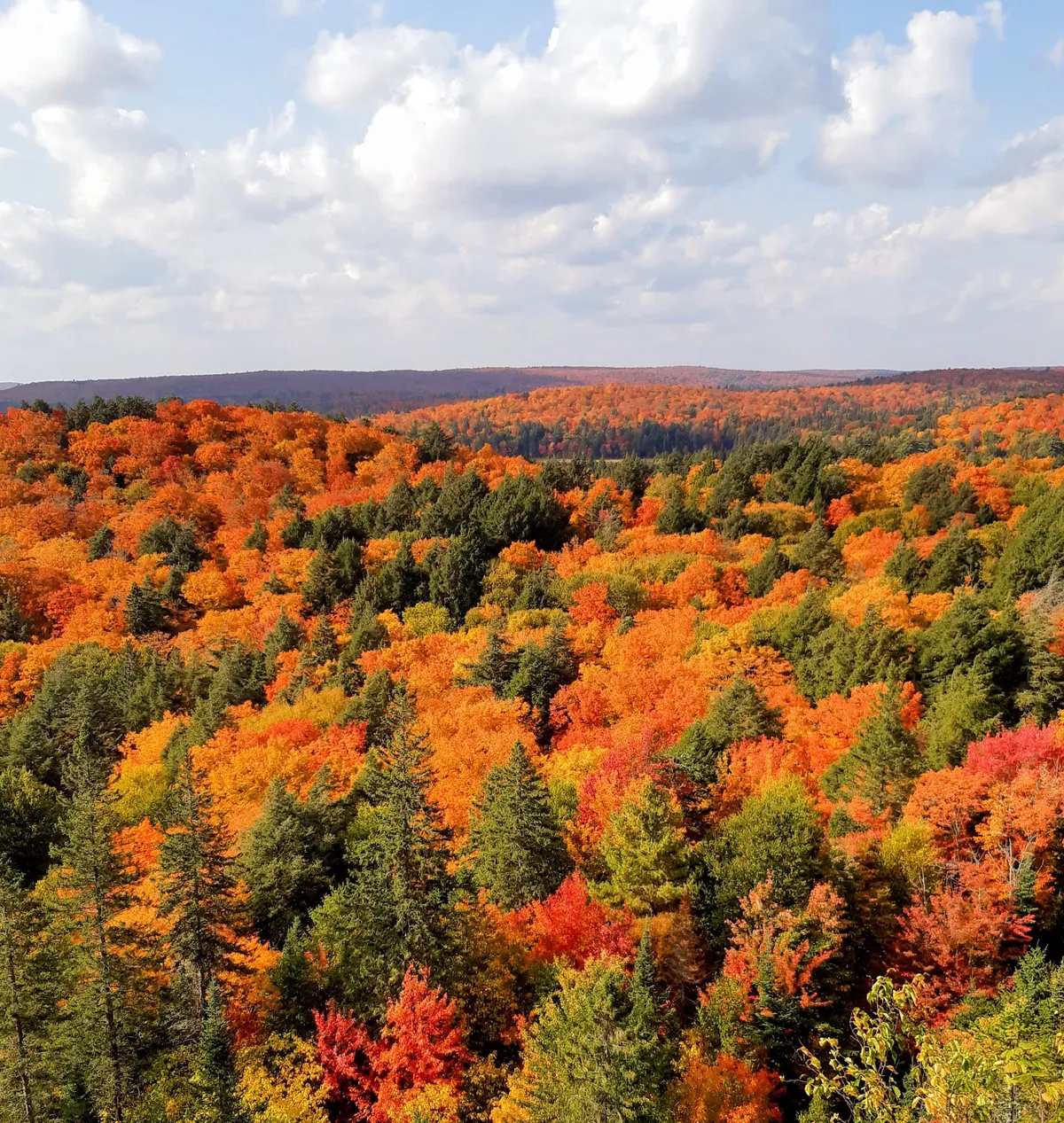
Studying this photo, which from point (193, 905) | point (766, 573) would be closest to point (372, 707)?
point (193, 905)

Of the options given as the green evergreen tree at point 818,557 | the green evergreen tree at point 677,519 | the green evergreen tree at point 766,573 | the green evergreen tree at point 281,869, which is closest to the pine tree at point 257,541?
the green evergreen tree at point 677,519

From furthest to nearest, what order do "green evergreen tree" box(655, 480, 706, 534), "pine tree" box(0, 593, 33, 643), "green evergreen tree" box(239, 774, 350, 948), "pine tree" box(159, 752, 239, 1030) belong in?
1. "green evergreen tree" box(655, 480, 706, 534)
2. "pine tree" box(0, 593, 33, 643)
3. "green evergreen tree" box(239, 774, 350, 948)
4. "pine tree" box(159, 752, 239, 1030)

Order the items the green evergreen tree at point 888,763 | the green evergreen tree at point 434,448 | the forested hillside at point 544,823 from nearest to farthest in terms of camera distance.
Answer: the forested hillside at point 544,823 < the green evergreen tree at point 888,763 < the green evergreen tree at point 434,448

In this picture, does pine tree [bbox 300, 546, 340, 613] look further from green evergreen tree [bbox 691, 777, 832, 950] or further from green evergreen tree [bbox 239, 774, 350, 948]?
green evergreen tree [bbox 691, 777, 832, 950]

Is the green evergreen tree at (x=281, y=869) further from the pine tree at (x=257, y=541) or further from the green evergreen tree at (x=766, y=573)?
the pine tree at (x=257, y=541)

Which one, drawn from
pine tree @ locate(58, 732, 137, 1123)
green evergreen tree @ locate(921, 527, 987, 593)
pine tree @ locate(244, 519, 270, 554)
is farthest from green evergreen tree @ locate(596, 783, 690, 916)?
pine tree @ locate(244, 519, 270, 554)

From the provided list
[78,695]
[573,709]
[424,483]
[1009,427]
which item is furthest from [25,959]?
[1009,427]
